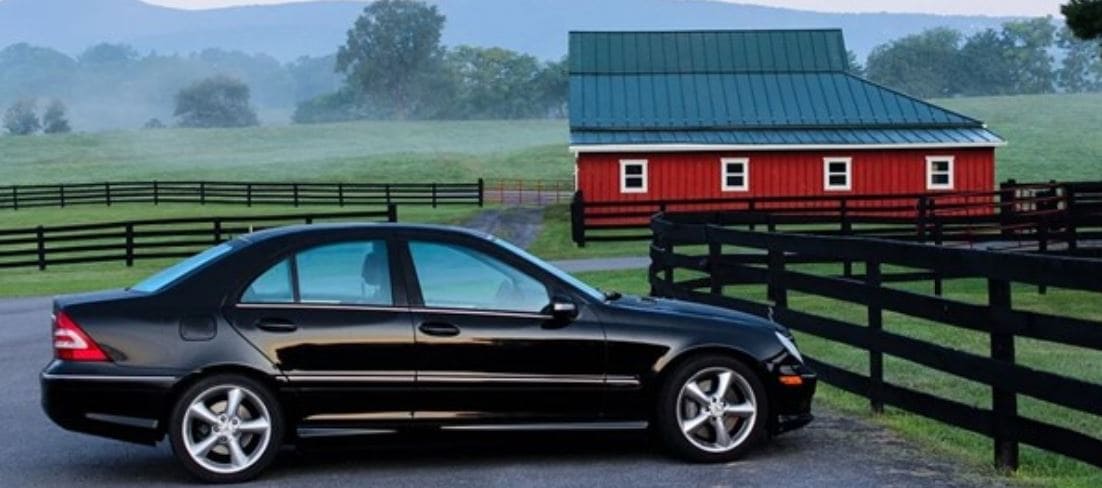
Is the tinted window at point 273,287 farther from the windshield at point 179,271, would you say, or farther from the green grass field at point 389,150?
the green grass field at point 389,150

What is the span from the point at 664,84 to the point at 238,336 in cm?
4302

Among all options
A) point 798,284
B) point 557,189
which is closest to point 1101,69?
point 557,189

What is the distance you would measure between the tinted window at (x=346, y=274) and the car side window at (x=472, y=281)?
20cm

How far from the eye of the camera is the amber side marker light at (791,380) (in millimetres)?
9250

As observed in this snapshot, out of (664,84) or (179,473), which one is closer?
(179,473)

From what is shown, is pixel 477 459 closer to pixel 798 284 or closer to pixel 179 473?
pixel 179 473

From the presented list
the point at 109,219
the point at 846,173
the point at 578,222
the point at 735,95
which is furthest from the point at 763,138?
the point at 109,219

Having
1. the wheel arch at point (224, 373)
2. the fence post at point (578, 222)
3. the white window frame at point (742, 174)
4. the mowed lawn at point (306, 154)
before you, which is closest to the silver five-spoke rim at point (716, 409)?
the wheel arch at point (224, 373)

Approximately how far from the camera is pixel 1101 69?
177m

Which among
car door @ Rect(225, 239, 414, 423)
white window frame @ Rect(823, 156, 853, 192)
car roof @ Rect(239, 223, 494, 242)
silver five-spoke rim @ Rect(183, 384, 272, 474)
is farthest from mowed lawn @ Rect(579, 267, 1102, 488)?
white window frame @ Rect(823, 156, 853, 192)

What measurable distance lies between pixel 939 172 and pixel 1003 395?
1565 inches

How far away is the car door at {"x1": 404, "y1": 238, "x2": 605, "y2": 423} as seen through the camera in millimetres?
8922

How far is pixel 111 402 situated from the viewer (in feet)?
28.5

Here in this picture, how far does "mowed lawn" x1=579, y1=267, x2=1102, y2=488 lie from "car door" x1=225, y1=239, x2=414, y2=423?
3.17m
